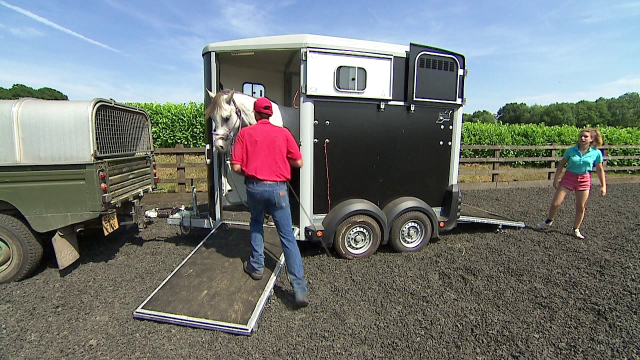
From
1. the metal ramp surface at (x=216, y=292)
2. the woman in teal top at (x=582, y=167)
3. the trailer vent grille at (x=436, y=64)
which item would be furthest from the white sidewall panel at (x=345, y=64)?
the woman in teal top at (x=582, y=167)

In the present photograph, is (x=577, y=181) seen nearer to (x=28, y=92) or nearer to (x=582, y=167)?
(x=582, y=167)

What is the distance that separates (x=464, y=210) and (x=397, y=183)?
208 cm

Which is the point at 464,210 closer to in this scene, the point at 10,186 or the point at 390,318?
the point at 390,318

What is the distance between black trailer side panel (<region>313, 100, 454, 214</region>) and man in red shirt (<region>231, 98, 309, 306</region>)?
3.19 feet

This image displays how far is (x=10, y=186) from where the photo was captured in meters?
3.37

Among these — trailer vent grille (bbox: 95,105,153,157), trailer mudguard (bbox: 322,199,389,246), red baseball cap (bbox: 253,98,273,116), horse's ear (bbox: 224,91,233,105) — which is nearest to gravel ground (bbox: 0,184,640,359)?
trailer mudguard (bbox: 322,199,389,246)

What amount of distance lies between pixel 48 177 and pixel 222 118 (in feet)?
6.44

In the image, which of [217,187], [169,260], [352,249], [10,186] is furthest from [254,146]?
[10,186]

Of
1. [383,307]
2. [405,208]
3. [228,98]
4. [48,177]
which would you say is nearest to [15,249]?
[48,177]

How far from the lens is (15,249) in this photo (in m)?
3.50

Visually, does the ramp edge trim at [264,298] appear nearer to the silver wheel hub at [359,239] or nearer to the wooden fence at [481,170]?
the silver wheel hub at [359,239]

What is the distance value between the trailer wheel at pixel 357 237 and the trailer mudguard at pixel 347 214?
0.26ft

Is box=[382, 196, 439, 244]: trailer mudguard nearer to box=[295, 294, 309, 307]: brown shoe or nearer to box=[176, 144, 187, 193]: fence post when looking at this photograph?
box=[295, 294, 309, 307]: brown shoe

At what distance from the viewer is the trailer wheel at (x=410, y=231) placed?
4312 mm
